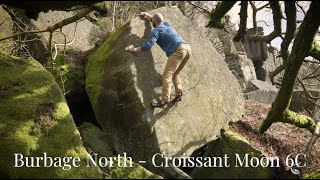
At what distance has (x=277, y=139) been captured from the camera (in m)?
8.59

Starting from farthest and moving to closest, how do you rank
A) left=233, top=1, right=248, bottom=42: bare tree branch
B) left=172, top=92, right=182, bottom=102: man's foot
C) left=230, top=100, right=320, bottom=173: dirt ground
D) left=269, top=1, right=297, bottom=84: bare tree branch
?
left=230, top=100, right=320, bottom=173: dirt ground → left=172, top=92, right=182, bottom=102: man's foot → left=233, top=1, right=248, bottom=42: bare tree branch → left=269, top=1, right=297, bottom=84: bare tree branch

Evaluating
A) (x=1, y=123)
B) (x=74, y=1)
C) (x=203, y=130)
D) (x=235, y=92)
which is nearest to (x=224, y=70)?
(x=235, y=92)

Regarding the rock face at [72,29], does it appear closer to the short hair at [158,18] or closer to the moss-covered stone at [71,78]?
the moss-covered stone at [71,78]

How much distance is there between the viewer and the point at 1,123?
189 inches

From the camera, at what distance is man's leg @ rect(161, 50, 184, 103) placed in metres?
6.59

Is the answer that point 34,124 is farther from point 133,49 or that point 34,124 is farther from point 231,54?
point 231,54

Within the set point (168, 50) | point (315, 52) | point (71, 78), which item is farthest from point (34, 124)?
point (315, 52)

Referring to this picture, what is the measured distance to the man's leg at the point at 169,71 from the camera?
6594 millimetres

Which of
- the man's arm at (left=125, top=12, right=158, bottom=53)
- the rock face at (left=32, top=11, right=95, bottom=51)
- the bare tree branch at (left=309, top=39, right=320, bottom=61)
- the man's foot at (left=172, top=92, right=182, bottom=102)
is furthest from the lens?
the rock face at (left=32, top=11, right=95, bottom=51)

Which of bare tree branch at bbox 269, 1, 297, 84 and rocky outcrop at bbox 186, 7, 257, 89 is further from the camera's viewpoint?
rocky outcrop at bbox 186, 7, 257, 89

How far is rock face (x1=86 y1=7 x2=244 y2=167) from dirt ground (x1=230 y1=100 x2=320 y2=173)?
2.26 ft

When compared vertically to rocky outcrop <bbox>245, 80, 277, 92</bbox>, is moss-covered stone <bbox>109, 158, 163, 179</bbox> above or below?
above

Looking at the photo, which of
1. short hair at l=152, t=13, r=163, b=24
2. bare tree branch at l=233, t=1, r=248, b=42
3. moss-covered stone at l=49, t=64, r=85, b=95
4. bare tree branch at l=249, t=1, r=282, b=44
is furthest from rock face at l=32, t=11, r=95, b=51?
bare tree branch at l=233, t=1, r=248, b=42

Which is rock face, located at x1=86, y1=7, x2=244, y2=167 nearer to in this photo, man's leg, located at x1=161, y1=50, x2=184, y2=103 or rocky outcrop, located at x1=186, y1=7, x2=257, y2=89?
man's leg, located at x1=161, y1=50, x2=184, y2=103
